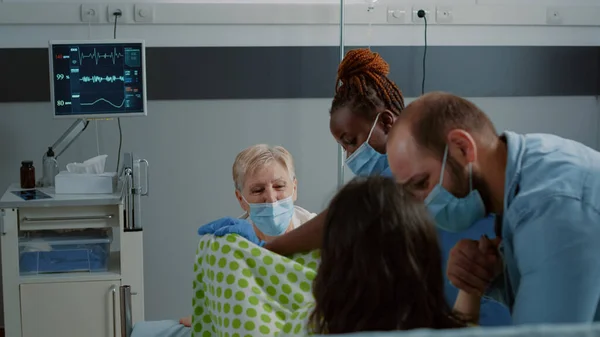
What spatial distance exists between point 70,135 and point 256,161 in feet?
4.02

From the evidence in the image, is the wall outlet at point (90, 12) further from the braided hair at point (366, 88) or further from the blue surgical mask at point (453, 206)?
the blue surgical mask at point (453, 206)

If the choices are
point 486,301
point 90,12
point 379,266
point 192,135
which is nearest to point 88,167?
point 192,135

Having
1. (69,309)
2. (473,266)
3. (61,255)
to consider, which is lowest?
(69,309)

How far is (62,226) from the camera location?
10.5ft

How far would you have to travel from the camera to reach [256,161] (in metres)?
2.76

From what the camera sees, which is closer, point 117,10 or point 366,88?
point 366,88

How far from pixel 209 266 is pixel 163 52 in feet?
6.50

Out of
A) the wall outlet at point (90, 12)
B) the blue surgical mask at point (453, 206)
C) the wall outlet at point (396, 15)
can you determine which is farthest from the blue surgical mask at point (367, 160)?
the wall outlet at point (90, 12)

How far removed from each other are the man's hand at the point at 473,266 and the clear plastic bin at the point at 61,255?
200 cm

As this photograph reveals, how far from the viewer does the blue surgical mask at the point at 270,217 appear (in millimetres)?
2740

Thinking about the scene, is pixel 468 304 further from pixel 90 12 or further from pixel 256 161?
pixel 90 12

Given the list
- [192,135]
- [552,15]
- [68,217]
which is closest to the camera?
[68,217]

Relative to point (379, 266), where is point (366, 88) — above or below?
above

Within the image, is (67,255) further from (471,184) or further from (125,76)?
(471,184)
